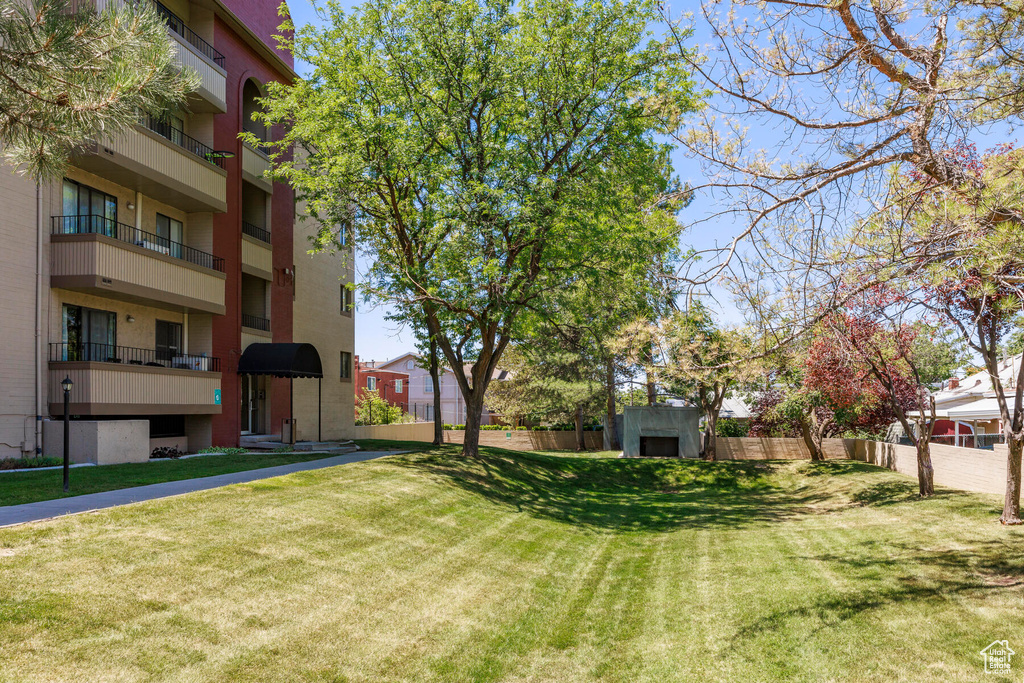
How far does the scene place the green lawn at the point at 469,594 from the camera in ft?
22.2

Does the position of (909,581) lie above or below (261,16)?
below

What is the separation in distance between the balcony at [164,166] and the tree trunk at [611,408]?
2066 cm

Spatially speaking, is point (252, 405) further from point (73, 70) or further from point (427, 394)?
point (427, 394)

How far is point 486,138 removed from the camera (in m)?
18.5

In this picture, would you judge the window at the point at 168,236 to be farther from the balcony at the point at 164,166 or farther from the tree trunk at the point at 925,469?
the tree trunk at the point at 925,469

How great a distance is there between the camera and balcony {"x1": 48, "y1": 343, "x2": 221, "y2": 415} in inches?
683

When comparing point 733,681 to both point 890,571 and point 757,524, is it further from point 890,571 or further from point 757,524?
point 757,524

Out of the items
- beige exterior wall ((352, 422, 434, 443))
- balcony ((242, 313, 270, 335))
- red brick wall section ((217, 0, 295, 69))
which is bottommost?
beige exterior wall ((352, 422, 434, 443))

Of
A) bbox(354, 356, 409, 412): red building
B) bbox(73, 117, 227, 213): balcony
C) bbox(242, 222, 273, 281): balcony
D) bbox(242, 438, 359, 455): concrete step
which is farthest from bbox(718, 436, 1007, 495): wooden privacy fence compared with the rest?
bbox(354, 356, 409, 412): red building

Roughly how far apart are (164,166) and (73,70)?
13.5 metres

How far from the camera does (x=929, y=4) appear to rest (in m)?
7.50

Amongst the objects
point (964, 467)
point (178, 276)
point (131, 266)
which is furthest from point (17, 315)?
point (964, 467)

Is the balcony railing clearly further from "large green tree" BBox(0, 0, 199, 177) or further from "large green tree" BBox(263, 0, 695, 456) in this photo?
"large green tree" BBox(0, 0, 199, 177)

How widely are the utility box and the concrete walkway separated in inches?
787
